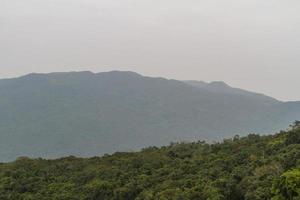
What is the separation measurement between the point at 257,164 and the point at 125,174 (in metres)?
10.5

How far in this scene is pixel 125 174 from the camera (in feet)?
125

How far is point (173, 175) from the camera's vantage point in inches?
1421

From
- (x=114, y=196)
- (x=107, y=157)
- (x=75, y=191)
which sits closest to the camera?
(x=114, y=196)

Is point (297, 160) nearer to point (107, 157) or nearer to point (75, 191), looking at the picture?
point (75, 191)

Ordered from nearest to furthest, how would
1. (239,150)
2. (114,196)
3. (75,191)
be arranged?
(114,196) < (75,191) < (239,150)

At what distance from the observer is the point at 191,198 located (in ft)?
97.2

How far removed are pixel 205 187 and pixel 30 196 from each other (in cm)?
1440

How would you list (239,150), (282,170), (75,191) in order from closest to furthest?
(282,170) → (75,191) → (239,150)

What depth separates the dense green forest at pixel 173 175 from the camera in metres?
29.4

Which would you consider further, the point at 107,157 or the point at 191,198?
the point at 107,157

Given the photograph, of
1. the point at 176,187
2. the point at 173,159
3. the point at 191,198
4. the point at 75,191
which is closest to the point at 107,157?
the point at 173,159

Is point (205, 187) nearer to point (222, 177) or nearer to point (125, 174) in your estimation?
point (222, 177)

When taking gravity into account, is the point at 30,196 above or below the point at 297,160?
below

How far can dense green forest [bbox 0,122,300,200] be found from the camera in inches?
1156
